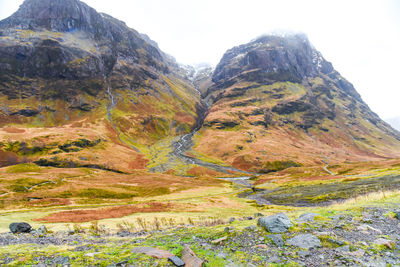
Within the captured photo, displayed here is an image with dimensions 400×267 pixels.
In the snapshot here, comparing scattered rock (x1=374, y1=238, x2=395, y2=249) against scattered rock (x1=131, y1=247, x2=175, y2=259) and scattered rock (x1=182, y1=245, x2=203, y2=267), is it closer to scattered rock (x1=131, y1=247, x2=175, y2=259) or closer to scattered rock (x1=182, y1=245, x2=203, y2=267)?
scattered rock (x1=182, y1=245, x2=203, y2=267)

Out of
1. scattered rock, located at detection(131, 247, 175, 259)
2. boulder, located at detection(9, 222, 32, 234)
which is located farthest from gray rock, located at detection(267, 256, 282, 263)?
boulder, located at detection(9, 222, 32, 234)

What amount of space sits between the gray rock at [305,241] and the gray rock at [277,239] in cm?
47

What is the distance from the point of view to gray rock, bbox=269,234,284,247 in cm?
1227

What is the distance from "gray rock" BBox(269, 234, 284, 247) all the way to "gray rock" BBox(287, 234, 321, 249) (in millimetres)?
469

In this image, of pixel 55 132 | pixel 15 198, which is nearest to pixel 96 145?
pixel 55 132

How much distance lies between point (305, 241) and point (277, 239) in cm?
157

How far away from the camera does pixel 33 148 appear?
463 feet

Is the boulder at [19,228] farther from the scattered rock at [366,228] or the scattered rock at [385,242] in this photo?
the scattered rock at [385,242]

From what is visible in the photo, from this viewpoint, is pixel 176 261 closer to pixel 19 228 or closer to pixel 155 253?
pixel 155 253

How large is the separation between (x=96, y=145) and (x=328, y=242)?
7208 inches

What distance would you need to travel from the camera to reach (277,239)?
12.8m

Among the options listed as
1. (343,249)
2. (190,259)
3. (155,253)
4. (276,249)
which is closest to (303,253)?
(276,249)

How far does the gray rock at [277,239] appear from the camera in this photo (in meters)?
12.3

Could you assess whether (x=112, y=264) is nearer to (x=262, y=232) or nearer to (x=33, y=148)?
(x=262, y=232)
